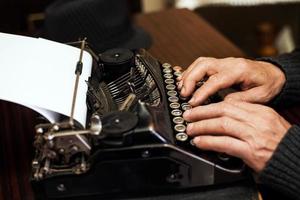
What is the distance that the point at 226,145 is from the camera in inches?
30.0

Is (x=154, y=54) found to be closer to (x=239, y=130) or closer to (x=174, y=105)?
(x=174, y=105)

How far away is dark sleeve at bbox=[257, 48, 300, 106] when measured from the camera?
3.40 ft

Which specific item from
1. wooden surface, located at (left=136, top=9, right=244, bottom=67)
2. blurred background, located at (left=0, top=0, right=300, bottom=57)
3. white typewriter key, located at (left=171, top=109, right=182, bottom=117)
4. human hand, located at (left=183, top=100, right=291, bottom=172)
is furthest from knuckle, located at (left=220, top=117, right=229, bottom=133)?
blurred background, located at (left=0, top=0, right=300, bottom=57)

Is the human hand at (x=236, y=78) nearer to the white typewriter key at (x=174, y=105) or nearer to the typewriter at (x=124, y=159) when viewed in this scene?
the white typewriter key at (x=174, y=105)

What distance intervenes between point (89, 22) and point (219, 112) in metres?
0.64

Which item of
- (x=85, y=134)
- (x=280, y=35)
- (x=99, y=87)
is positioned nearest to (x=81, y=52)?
(x=99, y=87)

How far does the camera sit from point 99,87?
37.0 inches

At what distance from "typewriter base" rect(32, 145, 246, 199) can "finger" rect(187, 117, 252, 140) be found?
6 cm

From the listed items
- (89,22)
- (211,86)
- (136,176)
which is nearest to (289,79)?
(211,86)

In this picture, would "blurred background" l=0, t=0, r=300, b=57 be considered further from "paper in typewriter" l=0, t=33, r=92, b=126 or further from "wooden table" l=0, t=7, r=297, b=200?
"paper in typewriter" l=0, t=33, r=92, b=126

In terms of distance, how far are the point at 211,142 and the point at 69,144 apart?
0.25 metres

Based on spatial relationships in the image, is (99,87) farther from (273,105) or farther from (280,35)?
(280,35)

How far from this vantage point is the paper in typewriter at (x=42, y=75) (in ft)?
2.63

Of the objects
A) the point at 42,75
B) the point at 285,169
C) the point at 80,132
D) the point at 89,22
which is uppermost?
the point at 89,22
